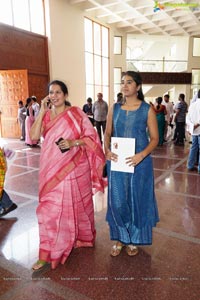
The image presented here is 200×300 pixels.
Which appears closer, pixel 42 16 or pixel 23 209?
pixel 23 209

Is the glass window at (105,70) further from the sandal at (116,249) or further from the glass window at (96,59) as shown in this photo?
the sandal at (116,249)

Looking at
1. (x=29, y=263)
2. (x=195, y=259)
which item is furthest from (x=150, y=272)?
(x=29, y=263)

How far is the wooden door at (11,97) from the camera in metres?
8.54

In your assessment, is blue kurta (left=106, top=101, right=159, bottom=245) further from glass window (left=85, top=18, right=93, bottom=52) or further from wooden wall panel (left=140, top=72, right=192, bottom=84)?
wooden wall panel (left=140, top=72, right=192, bottom=84)

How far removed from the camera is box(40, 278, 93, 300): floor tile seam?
66.9 inches

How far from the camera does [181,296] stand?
168cm

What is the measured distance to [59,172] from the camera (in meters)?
1.93

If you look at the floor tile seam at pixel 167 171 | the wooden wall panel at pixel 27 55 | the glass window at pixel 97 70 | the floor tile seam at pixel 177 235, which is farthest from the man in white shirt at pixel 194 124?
the glass window at pixel 97 70

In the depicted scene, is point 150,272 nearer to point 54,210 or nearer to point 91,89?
point 54,210

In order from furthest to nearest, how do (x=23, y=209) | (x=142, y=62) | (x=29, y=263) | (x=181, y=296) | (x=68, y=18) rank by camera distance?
(x=142, y=62) → (x=68, y=18) → (x=23, y=209) → (x=29, y=263) → (x=181, y=296)

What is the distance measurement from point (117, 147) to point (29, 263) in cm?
119

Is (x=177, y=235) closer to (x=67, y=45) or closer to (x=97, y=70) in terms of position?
(x=67, y=45)

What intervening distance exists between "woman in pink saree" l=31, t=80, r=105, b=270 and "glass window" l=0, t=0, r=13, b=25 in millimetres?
7943

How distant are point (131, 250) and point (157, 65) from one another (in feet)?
58.0
